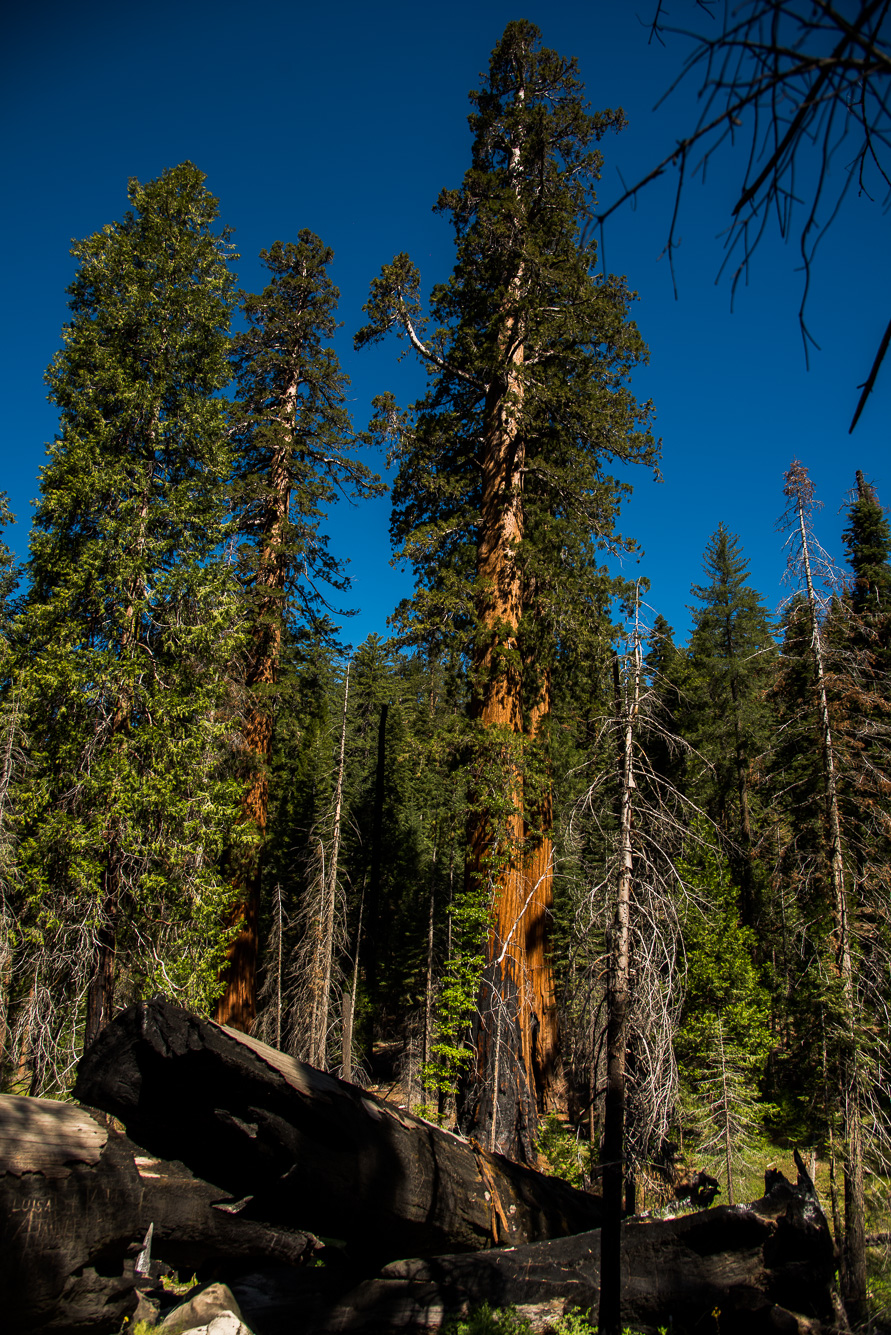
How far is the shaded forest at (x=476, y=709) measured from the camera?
7.69m

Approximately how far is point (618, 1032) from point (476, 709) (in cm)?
468

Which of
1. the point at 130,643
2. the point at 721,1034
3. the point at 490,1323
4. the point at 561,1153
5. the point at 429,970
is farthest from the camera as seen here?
the point at 429,970

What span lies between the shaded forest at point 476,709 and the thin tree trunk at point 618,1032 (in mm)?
36

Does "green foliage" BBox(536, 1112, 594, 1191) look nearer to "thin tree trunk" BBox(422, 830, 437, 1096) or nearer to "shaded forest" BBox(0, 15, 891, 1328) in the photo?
"shaded forest" BBox(0, 15, 891, 1328)

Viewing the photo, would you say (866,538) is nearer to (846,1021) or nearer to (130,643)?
(846,1021)

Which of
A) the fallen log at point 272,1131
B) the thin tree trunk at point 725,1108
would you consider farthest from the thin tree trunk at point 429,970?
the fallen log at point 272,1131

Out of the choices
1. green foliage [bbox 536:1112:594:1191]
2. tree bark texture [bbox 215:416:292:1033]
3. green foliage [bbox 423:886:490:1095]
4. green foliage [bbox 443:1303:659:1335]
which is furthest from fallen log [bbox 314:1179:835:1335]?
tree bark texture [bbox 215:416:292:1033]

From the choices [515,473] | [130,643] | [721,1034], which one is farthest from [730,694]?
[130,643]

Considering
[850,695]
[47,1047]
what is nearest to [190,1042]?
[47,1047]

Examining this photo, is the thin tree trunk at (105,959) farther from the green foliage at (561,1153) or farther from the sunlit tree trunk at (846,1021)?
the sunlit tree trunk at (846,1021)

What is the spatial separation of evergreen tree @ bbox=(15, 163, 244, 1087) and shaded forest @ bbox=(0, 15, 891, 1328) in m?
0.05

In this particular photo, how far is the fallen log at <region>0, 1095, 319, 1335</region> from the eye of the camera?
4336 millimetres

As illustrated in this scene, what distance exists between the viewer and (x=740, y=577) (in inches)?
1112

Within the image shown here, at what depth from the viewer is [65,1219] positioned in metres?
4.55
